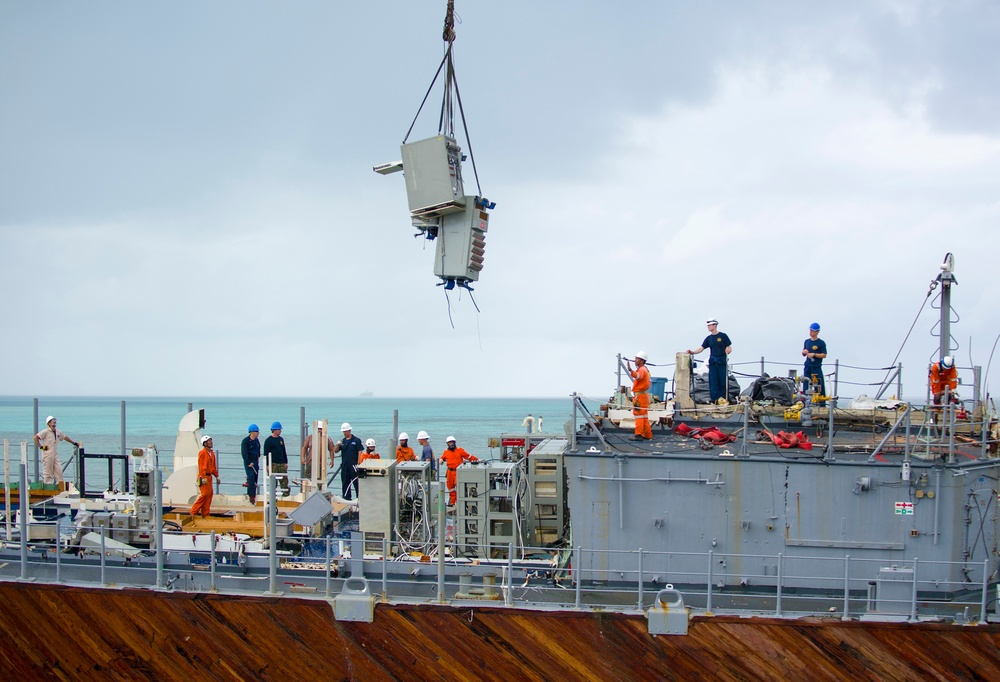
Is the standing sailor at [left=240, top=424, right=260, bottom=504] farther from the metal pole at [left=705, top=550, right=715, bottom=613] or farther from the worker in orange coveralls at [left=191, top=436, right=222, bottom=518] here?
the metal pole at [left=705, top=550, right=715, bottom=613]

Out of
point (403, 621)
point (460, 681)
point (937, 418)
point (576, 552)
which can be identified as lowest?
point (460, 681)

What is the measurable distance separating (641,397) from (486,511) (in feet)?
8.59

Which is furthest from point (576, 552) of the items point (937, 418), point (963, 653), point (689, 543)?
point (937, 418)

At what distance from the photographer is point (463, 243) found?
12672 millimetres

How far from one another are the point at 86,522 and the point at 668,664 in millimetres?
8575

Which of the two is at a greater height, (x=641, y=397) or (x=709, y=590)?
(x=641, y=397)

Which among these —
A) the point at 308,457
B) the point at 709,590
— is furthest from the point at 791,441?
the point at 308,457

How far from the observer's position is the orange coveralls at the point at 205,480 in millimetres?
12617

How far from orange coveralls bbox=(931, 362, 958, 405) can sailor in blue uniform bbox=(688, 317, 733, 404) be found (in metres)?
3.20

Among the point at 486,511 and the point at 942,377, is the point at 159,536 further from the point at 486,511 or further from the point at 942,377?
the point at 942,377

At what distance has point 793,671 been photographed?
9.76 m

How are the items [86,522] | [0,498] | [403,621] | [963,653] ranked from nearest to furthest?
1. [963,653]
2. [403,621]
3. [86,522]
4. [0,498]

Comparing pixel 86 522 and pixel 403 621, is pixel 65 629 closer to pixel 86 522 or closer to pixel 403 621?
pixel 86 522

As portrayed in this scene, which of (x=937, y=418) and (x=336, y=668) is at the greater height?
(x=937, y=418)
